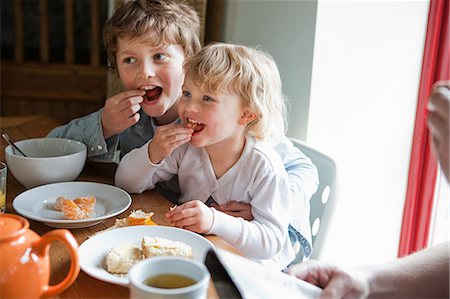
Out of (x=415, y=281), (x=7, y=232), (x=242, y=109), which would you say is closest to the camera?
(x=7, y=232)

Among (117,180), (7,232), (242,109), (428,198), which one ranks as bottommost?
(428,198)

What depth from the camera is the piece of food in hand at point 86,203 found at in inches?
50.6

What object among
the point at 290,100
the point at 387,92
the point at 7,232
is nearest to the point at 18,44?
the point at 290,100

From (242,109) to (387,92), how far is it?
76 cm

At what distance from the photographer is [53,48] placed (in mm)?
4090

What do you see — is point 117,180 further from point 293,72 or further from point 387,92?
point 387,92

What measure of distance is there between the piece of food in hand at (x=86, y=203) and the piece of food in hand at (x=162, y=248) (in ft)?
0.89

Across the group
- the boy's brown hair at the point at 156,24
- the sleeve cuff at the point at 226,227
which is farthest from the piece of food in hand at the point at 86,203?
the boy's brown hair at the point at 156,24

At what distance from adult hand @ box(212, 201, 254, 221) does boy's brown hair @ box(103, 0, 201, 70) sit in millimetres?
490

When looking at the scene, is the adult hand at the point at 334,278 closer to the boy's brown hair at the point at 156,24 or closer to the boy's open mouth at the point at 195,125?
the boy's open mouth at the point at 195,125

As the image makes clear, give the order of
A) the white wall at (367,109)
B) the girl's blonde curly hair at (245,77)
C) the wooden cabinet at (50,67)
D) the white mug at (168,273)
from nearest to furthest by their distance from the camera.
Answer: the white mug at (168,273) → the girl's blonde curly hair at (245,77) → the white wall at (367,109) → the wooden cabinet at (50,67)

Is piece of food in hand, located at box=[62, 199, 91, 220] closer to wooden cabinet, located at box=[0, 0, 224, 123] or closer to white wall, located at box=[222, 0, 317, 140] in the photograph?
white wall, located at box=[222, 0, 317, 140]

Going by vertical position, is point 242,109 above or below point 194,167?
above

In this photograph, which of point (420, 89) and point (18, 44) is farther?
point (18, 44)
